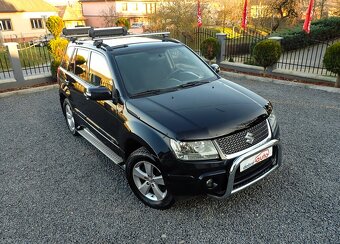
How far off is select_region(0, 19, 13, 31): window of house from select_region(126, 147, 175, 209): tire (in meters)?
43.1

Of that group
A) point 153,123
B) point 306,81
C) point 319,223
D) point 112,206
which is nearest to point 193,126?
point 153,123

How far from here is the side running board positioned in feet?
11.7

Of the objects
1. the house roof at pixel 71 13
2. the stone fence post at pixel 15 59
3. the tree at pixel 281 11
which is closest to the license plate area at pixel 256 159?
the stone fence post at pixel 15 59

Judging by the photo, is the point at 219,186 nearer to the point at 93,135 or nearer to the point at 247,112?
the point at 247,112

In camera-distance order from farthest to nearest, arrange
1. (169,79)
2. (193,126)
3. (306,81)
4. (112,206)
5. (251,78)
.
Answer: (251,78), (306,81), (169,79), (112,206), (193,126)

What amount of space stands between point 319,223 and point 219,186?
114 cm

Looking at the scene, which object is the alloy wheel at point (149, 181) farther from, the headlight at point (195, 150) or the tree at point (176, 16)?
the tree at point (176, 16)

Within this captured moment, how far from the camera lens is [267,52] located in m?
8.34

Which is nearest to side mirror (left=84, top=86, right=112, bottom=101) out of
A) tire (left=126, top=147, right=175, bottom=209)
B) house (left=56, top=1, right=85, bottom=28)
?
tire (left=126, top=147, right=175, bottom=209)

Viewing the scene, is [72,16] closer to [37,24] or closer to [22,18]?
[37,24]

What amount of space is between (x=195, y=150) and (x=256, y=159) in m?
0.71

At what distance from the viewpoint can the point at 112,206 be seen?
3.23 metres

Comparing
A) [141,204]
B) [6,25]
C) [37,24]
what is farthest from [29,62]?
[37,24]

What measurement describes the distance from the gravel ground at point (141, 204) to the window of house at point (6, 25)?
133 ft
